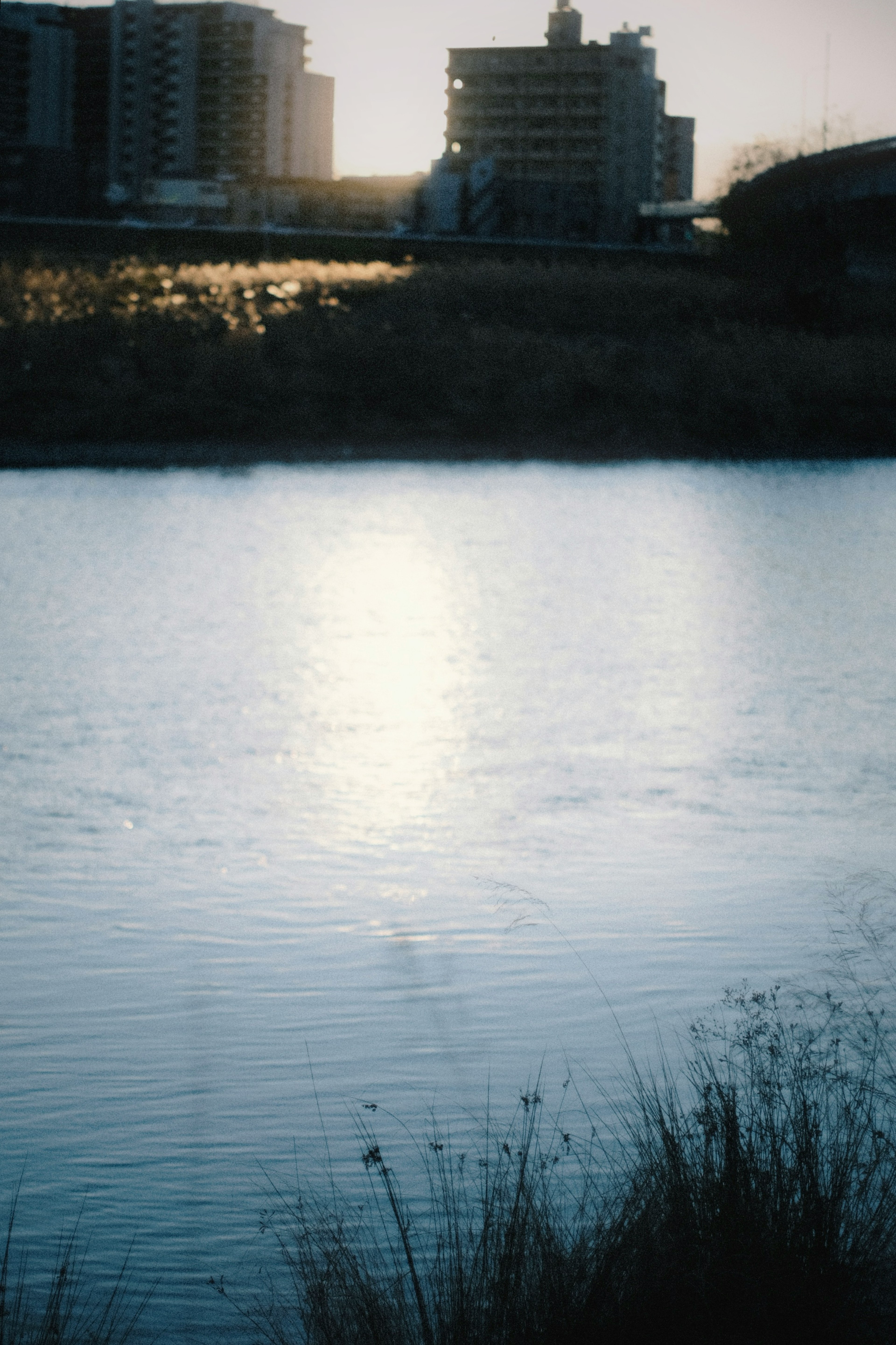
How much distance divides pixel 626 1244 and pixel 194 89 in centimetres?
12525

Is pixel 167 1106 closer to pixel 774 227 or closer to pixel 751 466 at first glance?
pixel 751 466

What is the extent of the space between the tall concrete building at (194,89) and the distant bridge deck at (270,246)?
218 feet

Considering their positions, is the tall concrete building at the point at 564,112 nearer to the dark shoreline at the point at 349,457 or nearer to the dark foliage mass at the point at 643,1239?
the dark shoreline at the point at 349,457

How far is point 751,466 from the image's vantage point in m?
25.2

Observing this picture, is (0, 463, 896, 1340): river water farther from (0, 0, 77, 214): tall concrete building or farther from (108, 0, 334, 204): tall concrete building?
(108, 0, 334, 204): tall concrete building

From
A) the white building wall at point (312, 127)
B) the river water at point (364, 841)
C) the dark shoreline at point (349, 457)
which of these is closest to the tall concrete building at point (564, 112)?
the white building wall at point (312, 127)

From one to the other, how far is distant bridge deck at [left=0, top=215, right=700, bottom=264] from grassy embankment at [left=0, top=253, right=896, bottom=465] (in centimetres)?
1478

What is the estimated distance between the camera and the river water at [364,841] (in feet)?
13.8

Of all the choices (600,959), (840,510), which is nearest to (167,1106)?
(600,959)

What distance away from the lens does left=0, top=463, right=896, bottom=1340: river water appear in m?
4.21

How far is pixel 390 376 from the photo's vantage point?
92.9ft

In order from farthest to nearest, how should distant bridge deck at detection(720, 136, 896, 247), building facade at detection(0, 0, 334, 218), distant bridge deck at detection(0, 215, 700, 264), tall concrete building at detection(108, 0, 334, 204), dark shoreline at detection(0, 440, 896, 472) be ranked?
tall concrete building at detection(108, 0, 334, 204)
building facade at detection(0, 0, 334, 218)
distant bridge deck at detection(0, 215, 700, 264)
distant bridge deck at detection(720, 136, 896, 247)
dark shoreline at detection(0, 440, 896, 472)

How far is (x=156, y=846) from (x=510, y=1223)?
13.1ft

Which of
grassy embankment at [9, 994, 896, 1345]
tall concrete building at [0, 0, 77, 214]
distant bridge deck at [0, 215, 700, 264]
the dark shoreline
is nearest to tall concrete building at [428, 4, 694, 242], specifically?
tall concrete building at [0, 0, 77, 214]
